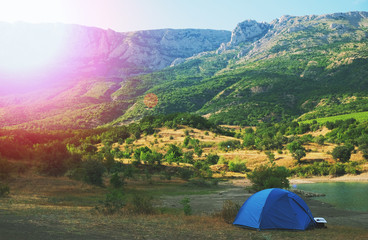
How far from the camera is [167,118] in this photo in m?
131

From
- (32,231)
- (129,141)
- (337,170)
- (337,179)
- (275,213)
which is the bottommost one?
(337,179)

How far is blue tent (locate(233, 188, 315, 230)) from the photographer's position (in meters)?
16.0

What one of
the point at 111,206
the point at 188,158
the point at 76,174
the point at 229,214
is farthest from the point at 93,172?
the point at 188,158

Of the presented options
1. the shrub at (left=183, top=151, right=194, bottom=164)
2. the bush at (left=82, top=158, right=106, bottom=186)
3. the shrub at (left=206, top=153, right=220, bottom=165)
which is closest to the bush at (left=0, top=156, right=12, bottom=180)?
the bush at (left=82, top=158, right=106, bottom=186)

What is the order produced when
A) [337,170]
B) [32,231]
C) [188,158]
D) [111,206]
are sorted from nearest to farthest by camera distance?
[32,231] → [111,206] → [337,170] → [188,158]

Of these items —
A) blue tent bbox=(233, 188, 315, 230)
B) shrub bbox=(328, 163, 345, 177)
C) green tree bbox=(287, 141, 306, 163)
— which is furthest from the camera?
green tree bbox=(287, 141, 306, 163)

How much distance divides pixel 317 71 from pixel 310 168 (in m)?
146

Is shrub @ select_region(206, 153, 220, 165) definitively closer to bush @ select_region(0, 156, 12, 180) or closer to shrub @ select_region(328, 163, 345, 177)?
shrub @ select_region(328, 163, 345, 177)

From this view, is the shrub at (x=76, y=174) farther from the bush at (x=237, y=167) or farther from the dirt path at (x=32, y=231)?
the bush at (x=237, y=167)

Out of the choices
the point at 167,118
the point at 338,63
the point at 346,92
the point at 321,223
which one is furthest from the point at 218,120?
the point at 321,223

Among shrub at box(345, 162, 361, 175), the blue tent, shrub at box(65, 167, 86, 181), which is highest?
the blue tent

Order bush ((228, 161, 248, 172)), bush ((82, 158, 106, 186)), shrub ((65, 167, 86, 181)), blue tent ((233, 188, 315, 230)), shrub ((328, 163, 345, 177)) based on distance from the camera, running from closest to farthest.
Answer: blue tent ((233, 188, 315, 230)), bush ((82, 158, 106, 186)), shrub ((65, 167, 86, 181)), shrub ((328, 163, 345, 177)), bush ((228, 161, 248, 172))

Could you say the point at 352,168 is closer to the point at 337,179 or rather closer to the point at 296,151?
the point at 337,179

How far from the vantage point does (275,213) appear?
→ 53.8 ft
